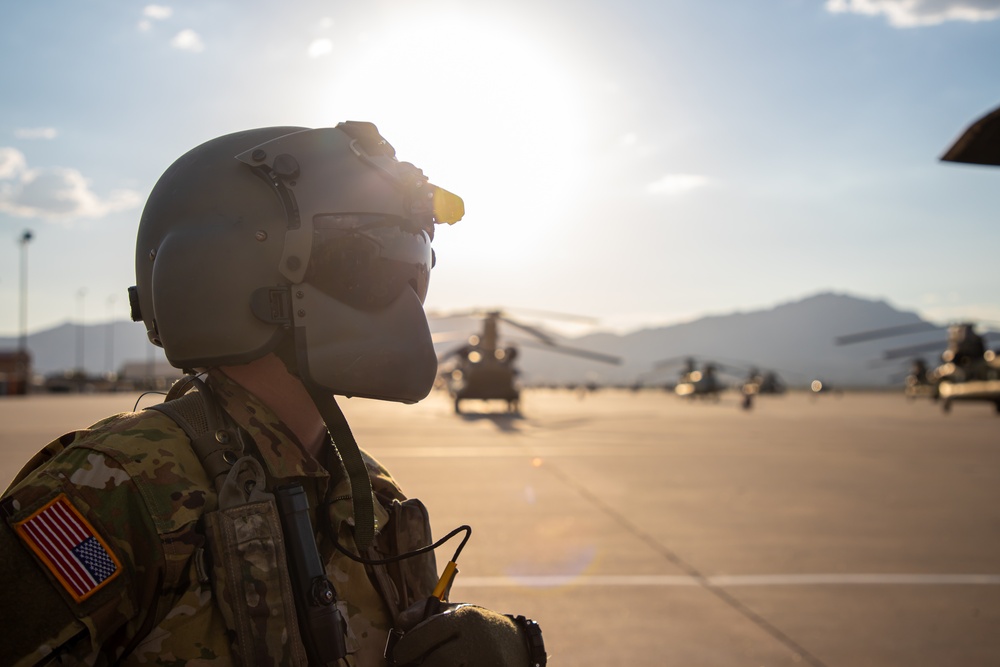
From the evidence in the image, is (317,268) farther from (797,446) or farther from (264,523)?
(797,446)

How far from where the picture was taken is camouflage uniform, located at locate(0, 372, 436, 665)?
146cm

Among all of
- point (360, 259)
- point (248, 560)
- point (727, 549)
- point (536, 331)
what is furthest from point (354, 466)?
point (536, 331)

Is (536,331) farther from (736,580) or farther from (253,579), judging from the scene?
(253,579)

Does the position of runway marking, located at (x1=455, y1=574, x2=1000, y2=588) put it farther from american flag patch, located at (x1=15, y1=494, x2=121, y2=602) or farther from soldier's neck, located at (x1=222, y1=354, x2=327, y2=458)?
american flag patch, located at (x1=15, y1=494, x2=121, y2=602)

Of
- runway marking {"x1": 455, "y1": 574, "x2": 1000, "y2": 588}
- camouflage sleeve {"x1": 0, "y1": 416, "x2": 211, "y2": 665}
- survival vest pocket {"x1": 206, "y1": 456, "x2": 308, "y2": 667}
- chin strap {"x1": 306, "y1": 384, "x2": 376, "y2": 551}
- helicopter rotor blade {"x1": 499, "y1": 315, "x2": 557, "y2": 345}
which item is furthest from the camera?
helicopter rotor blade {"x1": 499, "y1": 315, "x2": 557, "y2": 345}

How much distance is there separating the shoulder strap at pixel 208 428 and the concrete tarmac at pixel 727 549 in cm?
188

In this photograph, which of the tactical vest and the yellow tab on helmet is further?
the yellow tab on helmet

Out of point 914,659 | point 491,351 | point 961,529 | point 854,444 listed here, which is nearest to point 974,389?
point 854,444

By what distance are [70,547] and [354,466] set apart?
64 centimetres

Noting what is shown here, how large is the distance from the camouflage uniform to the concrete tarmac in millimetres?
1998

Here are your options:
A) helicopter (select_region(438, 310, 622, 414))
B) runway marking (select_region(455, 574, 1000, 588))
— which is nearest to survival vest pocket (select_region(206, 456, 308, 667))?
runway marking (select_region(455, 574, 1000, 588))

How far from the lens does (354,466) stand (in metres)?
1.96

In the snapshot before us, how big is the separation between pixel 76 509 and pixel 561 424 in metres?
28.4

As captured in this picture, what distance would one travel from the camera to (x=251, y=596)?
162cm
